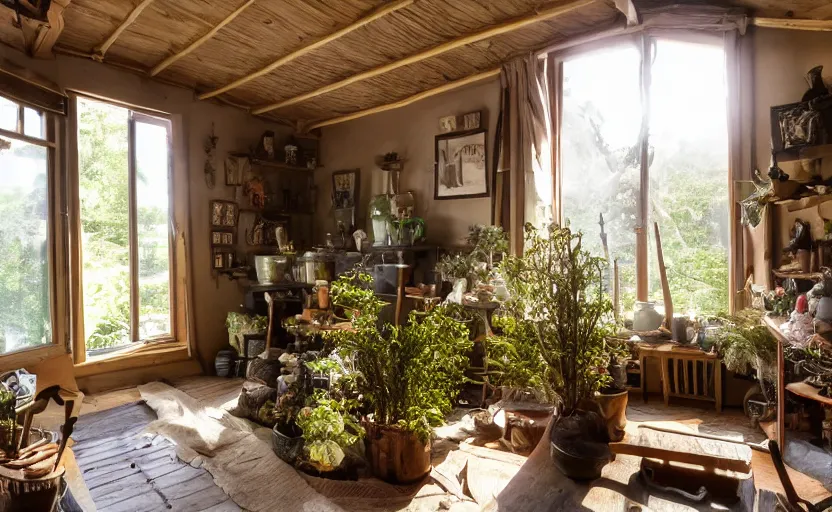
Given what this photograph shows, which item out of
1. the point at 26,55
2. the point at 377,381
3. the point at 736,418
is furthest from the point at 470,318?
the point at 26,55

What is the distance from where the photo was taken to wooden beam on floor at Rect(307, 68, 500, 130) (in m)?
4.79

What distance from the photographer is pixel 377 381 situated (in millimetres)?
2945

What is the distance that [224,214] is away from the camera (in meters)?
5.71

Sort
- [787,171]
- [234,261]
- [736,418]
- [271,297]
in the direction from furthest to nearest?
[234,261], [271,297], [736,418], [787,171]

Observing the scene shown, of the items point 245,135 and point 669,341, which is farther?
point 245,135

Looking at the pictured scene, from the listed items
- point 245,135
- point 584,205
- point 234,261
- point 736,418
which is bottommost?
point 736,418

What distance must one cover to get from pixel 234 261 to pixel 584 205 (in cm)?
407

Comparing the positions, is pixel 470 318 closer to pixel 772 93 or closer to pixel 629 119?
pixel 629 119

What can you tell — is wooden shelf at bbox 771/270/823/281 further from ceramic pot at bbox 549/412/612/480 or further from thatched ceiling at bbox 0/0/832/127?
ceramic pot at bbox 549/412/612/480

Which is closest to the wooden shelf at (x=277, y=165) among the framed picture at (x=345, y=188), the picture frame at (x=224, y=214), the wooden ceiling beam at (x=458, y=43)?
the framed picture at (x=345, y=188)

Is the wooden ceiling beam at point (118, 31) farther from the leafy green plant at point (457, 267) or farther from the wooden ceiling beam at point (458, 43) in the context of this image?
the leafy green plant at point (457, 267)

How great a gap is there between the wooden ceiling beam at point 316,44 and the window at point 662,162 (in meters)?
1.82

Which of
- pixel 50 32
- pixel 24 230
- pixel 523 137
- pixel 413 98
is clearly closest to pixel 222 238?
pixel 24 230

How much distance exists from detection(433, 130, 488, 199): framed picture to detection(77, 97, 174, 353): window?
3.11m
